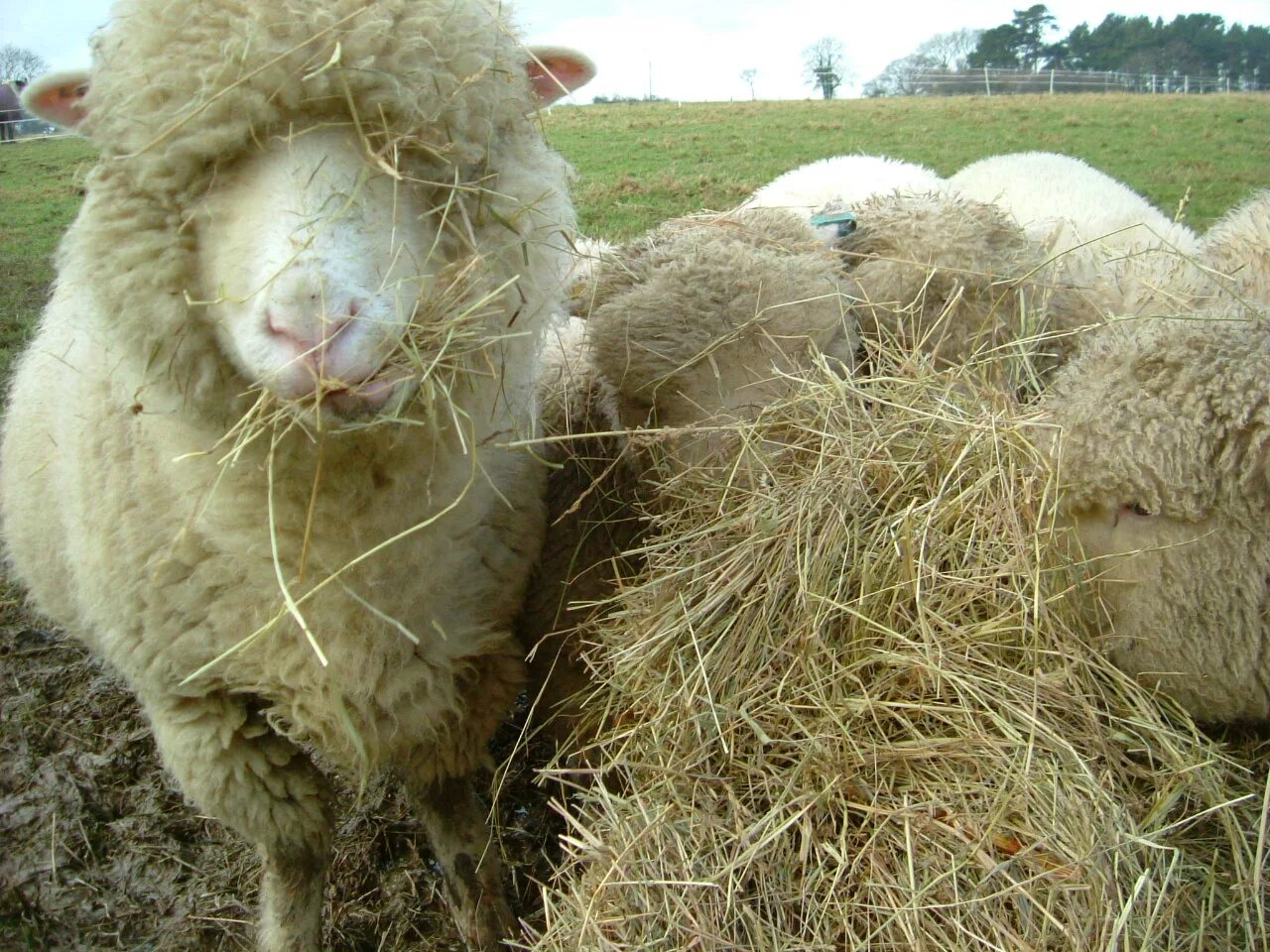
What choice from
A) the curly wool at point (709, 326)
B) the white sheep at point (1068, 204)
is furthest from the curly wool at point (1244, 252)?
the curly wool at point (709, 326)

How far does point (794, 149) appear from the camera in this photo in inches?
526

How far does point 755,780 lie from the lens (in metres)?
1.81

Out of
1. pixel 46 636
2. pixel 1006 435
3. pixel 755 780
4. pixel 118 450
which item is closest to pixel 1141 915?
pixel 755 780

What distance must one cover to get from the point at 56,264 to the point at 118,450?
16.9 inches

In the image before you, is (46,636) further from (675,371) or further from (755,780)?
(755,780)

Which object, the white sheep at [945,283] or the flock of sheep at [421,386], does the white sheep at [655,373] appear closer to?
the flock of sheep at [421,386]

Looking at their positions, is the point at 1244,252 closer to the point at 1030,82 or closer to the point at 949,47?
the point at 1030,82

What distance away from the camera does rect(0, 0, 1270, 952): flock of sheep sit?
1652 mm

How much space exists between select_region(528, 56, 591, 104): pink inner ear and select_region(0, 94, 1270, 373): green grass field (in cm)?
11

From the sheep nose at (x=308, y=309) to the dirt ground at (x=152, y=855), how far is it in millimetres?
1410

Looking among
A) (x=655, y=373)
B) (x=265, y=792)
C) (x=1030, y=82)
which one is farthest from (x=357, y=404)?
(x=1030, y=82)

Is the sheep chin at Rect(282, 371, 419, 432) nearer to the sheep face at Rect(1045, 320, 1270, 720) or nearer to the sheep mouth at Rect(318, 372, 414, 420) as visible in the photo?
the sheep mouth at Rect(318, 372, 414, 420)

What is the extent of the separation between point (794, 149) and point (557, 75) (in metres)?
12.0

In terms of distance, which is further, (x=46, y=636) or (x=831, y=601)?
(x=46, y=636)
